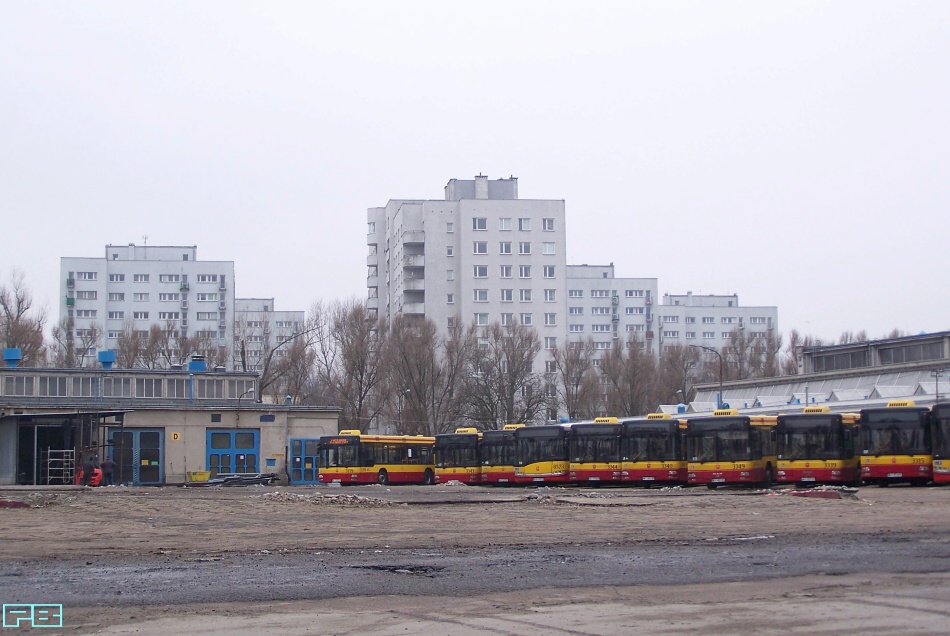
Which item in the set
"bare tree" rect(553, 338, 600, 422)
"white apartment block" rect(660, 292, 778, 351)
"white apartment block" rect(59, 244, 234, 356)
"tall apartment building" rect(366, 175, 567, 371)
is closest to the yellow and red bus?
"bare tree" rect(553, 338, 600, 422)

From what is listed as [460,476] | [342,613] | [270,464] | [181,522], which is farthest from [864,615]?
[270,464]

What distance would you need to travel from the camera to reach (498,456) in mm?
51125

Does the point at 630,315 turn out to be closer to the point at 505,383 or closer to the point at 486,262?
the point at 486,262

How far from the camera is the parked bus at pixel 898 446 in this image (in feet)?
120

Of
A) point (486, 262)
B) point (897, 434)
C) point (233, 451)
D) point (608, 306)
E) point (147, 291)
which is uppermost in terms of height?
point (486, 262)

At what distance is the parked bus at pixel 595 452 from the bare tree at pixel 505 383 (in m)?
38.5

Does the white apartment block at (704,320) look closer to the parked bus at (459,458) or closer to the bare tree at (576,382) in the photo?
the bare tree at (576,382)

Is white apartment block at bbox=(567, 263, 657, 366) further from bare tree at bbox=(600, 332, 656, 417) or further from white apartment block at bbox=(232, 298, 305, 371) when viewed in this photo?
white apartment block at bbox=(232, 298, 305, 371)

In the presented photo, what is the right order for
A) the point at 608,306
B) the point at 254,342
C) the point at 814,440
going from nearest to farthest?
the point at 814,440, the point at 254,342, the point at 608,306

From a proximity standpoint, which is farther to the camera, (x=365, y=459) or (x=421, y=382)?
(x=421, y=382)

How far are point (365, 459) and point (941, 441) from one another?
2898 centimetres

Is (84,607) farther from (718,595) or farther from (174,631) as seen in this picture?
(718,595)

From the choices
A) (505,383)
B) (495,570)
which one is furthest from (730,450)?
(505,383)

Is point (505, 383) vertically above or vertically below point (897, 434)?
above
